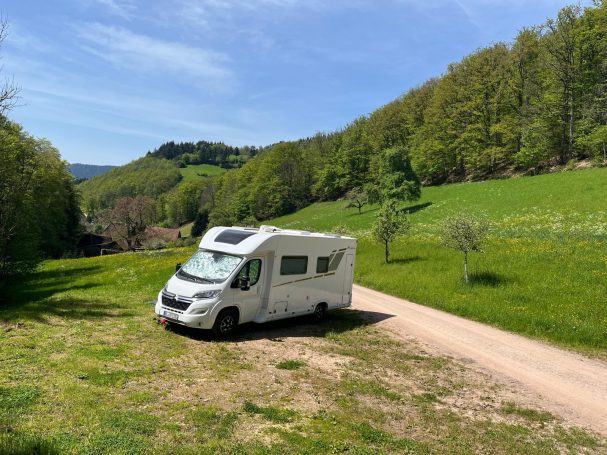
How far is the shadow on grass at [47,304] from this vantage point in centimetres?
1535

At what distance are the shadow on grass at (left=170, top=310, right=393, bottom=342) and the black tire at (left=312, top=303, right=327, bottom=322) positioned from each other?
0.22 metres

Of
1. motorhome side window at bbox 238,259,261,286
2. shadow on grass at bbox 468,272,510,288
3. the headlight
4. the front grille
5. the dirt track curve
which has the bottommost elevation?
the dirt track curve

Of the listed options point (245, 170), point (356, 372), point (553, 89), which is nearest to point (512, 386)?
point (356, 372)

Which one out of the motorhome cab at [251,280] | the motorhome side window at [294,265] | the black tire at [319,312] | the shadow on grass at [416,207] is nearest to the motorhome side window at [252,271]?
the motorhome cab at [251,280]

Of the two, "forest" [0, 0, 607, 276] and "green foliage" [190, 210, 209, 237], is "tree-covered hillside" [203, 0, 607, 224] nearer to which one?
"forest" [0, 0, 607, 276]

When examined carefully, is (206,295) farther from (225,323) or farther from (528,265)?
(528,265)

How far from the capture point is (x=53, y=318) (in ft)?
48.4

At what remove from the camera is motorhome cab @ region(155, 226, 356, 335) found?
1316 centimetres

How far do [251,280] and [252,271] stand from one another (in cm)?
31

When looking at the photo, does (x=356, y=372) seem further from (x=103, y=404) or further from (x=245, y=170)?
(x=245, y=170)

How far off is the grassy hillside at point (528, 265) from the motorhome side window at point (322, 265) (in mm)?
7105

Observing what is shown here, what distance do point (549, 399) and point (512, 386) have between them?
937 mm

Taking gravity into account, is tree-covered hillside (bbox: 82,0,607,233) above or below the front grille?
above

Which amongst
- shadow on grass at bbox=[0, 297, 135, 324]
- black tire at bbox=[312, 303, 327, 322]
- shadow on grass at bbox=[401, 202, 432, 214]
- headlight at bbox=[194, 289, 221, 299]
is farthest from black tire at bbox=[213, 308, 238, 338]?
shadow on grass at bbox=[401, 202, 432, 214]
